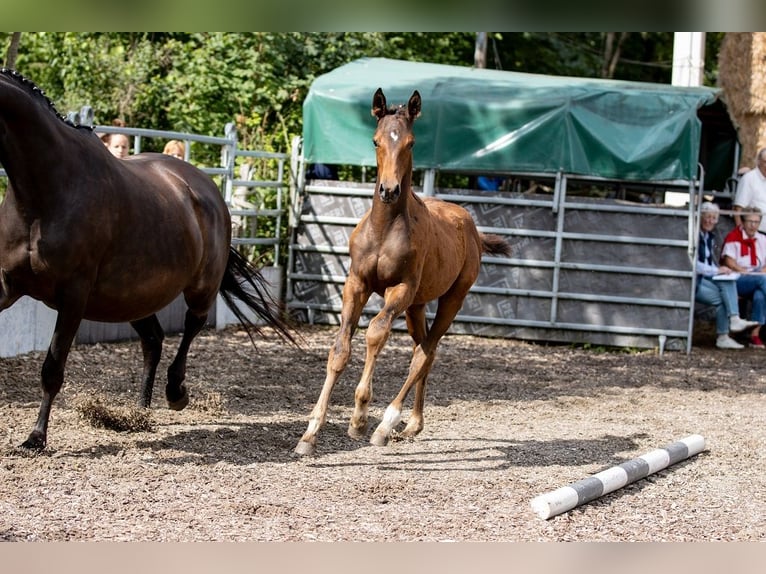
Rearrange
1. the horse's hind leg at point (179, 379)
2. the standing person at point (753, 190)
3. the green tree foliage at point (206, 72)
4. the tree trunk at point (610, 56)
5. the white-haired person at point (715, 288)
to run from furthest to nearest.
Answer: the tree trunk at point (610, 56) < the green tree foliage at point (206, 72) < the standing person at point (753, 190) < the white-haired person at point (715, 288) < the horse's hind leg at point (179, 379)

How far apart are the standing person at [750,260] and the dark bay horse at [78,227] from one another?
295 inches

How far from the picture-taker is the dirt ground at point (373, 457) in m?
4.34

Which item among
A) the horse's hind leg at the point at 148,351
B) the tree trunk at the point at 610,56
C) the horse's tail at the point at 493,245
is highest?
the tree trunk at the point at 610,56

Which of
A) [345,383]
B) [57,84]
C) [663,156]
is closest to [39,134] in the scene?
[345,383]

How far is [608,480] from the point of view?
490 cm

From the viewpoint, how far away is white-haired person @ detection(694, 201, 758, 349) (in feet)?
38.2

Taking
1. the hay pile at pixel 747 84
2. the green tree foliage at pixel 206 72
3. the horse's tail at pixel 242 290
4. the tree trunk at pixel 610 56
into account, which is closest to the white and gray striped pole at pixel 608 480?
the horse's tail at pixel 242 290

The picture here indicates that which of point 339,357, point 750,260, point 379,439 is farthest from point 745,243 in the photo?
point 339,357

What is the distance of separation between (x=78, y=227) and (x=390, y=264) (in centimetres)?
168

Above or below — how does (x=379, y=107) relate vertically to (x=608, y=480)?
above

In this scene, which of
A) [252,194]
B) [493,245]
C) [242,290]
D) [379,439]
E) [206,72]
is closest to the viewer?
[379,439]

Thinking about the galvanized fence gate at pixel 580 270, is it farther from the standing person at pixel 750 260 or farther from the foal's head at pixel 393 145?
the foal's head at pixel 393 145

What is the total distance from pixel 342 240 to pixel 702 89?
4.47 m

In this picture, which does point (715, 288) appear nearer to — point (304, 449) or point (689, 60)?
point (689, 60)
